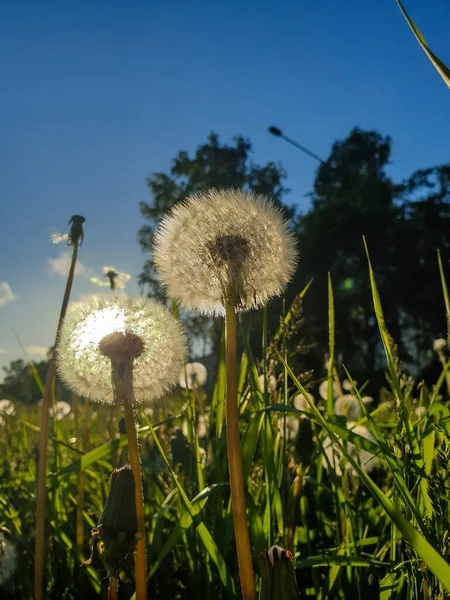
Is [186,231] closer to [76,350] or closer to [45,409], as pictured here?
[76,350]

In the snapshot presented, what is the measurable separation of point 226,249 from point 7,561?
115 centimetres

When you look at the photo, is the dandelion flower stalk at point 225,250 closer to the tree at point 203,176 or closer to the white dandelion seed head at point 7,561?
the white dandelion seed head at point 7,561

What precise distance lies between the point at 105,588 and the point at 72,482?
121 cm

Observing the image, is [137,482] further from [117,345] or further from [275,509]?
[275,509]

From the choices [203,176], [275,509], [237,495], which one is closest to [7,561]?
[275,509]

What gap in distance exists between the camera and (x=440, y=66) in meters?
0.88

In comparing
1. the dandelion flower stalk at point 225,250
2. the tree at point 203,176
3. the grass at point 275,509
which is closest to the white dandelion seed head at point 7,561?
the grass at point 275,509

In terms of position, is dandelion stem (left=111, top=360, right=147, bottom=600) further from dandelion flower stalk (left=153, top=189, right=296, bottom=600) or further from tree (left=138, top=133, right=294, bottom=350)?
tree (left=138, top=133, right=294, bottom=350)

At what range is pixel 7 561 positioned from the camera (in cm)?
161

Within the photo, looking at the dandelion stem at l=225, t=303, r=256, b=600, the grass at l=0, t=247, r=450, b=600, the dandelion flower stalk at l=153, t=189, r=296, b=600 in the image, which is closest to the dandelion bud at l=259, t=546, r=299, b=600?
the dandelion stem at l=225, t=303, r=256, b=600

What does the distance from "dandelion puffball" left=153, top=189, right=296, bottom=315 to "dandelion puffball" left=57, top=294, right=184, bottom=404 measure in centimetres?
10

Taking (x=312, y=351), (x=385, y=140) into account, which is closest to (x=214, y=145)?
(x=385, y=140)

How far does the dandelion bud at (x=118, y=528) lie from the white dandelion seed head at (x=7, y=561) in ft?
2.46

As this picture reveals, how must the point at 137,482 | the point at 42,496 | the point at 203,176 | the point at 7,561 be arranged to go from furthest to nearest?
the point at 203,176 → the point at 7,561 → the point at 42,496 → the point at 137,482
